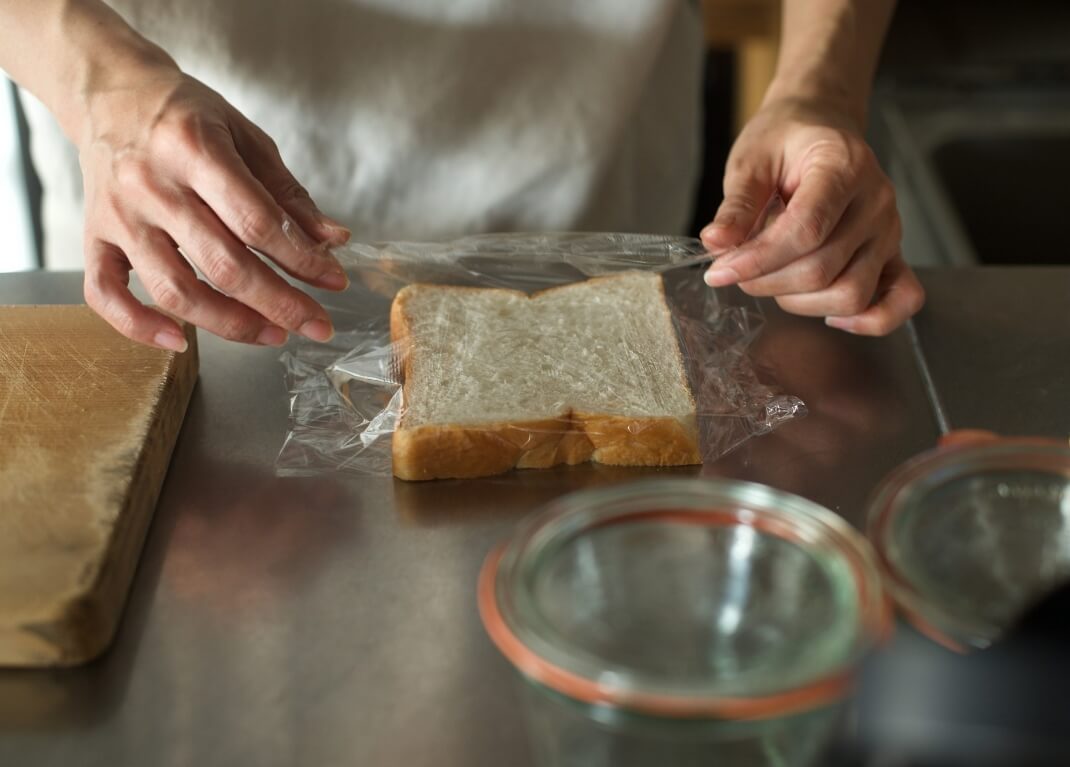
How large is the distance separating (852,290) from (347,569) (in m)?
0.56

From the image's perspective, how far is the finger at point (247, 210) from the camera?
95cm

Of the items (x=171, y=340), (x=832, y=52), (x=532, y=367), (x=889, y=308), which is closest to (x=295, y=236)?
(x=171, y=340)

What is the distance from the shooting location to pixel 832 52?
1.33 metres

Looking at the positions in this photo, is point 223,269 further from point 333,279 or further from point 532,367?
point 532,367

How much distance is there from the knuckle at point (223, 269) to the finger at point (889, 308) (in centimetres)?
58

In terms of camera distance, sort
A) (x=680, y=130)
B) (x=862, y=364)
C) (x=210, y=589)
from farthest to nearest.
→ (x=680, y=130) < (x=862, y=364) < (x=210, y=589)

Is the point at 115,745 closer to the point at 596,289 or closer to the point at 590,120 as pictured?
the point at 596,289

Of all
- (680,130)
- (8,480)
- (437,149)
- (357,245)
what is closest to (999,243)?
(680,130)

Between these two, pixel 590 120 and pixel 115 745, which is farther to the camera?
pixel 590 120

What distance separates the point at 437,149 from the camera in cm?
144

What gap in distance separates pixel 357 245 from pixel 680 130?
72cm

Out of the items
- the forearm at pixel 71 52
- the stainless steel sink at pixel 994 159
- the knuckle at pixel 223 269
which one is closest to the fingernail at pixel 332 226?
the knuckle at pixel 223 269

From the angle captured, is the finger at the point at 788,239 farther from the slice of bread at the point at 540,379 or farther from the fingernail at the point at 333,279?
the fingernail at the point at 333,279

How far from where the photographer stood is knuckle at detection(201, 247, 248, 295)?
0.95 m
